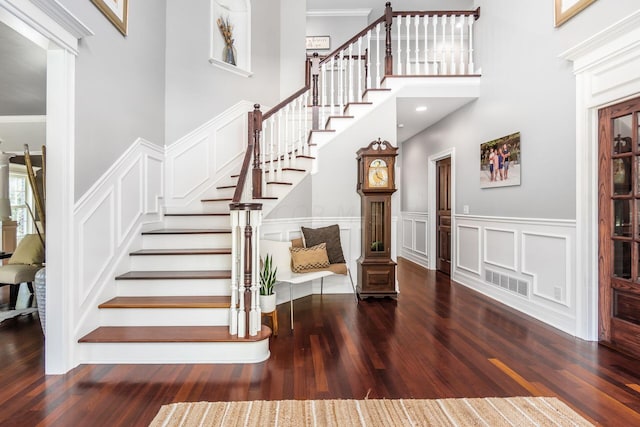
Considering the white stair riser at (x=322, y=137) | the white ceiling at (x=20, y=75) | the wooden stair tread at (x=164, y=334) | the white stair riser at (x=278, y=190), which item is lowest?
the wooden stair tread at (x=164, y=334)

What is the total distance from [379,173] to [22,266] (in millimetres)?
3967

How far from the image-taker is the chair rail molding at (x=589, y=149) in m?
2.47

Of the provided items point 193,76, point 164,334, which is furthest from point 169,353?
point 193,76

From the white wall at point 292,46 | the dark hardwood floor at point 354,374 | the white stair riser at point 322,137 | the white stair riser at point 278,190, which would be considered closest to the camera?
the dark hardwood floor at point 354,374

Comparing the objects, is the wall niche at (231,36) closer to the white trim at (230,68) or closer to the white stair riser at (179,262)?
the white trim at (230,68)

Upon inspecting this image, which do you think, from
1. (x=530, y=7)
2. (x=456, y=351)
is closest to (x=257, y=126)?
(x=456, y=351)

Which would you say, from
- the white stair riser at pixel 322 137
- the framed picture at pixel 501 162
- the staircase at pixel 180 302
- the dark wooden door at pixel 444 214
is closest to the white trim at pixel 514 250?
the framed picture at pixel 501 162

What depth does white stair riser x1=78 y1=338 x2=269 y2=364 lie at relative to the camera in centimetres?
223

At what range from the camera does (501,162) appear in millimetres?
3752

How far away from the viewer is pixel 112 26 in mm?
2631

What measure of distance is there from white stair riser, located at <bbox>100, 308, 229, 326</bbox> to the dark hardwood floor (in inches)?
13.7

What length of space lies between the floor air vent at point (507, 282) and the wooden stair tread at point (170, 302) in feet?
9.94

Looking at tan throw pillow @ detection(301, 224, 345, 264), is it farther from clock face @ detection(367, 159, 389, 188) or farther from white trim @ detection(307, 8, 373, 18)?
white trim @ detection(307, 8, 373, 18)

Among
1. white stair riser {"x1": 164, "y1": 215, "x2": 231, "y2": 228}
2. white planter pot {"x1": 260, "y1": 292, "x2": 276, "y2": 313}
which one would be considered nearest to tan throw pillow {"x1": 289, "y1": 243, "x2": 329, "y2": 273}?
white planter pot {"x1": 260, "y1": 292, "x2": 276, "y2": 313}
